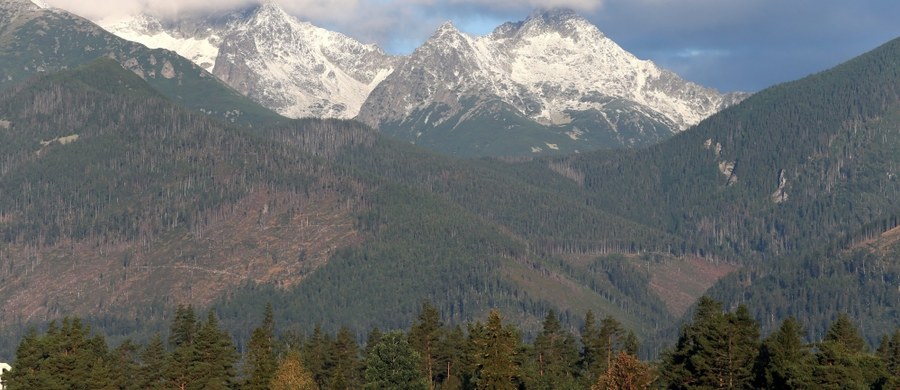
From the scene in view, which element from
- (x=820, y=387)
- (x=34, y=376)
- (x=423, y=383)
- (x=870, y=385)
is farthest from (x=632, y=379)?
(x=34, y=376)

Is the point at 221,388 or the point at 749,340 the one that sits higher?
the point at 749,340

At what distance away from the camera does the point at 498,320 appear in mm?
176875

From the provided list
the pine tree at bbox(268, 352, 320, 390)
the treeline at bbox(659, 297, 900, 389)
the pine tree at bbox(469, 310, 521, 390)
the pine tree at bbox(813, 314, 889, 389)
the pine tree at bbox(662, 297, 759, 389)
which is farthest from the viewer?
the pine tree at bbox(268, 352, 320, 390)

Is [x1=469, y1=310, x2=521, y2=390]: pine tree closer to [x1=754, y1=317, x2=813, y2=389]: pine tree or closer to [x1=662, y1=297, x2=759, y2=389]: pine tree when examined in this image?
[x1=662, y1=297, x2=759, y2=389]: pine tree

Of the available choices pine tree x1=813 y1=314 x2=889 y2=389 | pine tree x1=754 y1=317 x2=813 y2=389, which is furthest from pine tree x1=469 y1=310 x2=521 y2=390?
pine tree x1=813 y1=314 x2=889 y2=389

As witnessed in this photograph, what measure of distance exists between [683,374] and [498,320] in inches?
972

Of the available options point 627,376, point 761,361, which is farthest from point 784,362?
point 627,376

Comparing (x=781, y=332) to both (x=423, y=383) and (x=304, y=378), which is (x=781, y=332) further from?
(x=304, y=378)

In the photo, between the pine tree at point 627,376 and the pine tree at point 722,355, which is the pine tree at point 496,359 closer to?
the pine tree at point 722,355

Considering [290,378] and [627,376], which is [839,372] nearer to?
[627,376]

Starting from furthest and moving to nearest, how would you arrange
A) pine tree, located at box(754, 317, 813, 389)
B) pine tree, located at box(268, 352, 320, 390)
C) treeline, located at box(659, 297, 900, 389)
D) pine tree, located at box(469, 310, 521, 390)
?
pine tree, located at box(268, 352, 320, 390) < pine tree, located at box(469, 310, 521, 390) < pine tree, located at box(754, 317, 813, 389) < treeline, located at box(659, 297, 900, 389)

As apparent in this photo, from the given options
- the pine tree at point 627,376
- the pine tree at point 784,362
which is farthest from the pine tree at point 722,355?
the pine tree at point 627,376

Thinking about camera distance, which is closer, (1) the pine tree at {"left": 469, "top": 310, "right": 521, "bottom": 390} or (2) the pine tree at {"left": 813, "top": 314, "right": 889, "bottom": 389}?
(2) the pine tree at {"left": 813, "top": 314, "right": 889, "bottom": 389}

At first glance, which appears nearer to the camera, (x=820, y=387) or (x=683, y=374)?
(x=820, y=387)
